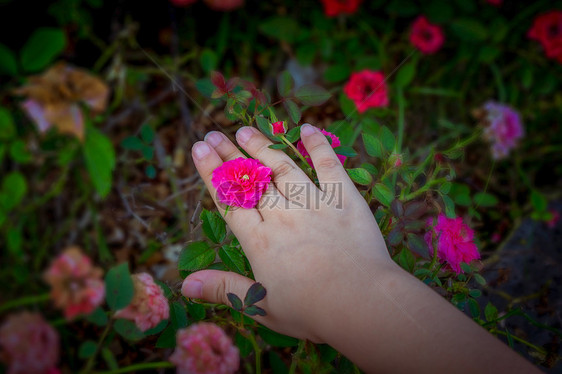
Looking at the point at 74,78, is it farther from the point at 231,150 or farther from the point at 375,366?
the point at 375,366

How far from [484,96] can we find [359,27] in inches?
24.4

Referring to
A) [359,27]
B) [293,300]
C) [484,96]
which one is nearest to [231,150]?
[293,300]

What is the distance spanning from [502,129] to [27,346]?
4.57 ft

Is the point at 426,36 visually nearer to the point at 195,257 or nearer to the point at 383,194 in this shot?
the point at 383,194

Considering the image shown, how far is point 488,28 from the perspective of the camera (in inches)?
57.8

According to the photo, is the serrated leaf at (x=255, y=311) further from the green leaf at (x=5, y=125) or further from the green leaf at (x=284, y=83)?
the green leaf at (x=5, y=125)

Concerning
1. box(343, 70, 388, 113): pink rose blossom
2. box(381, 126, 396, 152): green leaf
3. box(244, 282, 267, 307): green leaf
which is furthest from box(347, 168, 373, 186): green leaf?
box(343, 70, 388, 113): pink rose blossom

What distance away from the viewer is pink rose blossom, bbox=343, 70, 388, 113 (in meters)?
1.14

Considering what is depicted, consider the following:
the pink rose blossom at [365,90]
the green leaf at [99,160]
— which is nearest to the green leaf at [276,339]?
the green leaf at [99,160]

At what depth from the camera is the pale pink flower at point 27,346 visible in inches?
18.8

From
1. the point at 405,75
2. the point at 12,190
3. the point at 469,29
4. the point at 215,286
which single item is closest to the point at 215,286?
the point at 215,286

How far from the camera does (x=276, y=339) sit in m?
0.72

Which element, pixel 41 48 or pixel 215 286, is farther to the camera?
pixel 41 48

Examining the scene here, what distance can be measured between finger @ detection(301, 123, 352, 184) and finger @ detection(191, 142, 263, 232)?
148mm
